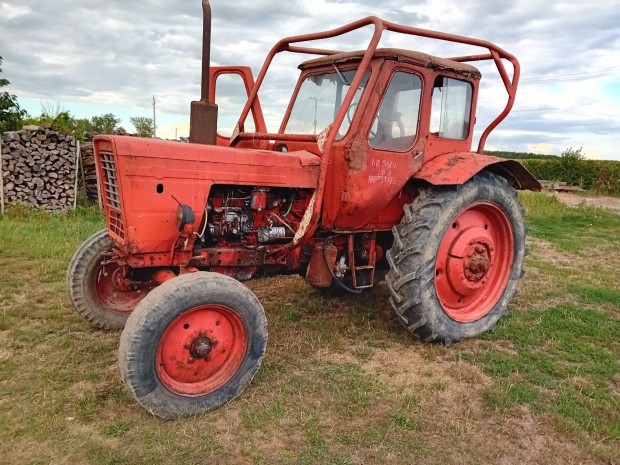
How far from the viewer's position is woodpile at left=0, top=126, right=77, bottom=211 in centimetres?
1012

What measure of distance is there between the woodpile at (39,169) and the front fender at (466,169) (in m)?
8.29

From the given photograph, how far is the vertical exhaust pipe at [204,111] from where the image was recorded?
414cm

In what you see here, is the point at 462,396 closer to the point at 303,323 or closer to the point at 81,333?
the point at 303,323

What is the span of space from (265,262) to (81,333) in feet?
5.58

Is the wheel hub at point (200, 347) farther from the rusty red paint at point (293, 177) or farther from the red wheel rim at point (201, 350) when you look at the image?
the rusty red paint at point (293, 177)

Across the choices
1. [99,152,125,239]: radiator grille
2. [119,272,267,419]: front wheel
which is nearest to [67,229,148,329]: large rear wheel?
[99,152,125,239]: radiator grille

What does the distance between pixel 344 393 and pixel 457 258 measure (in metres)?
1.66

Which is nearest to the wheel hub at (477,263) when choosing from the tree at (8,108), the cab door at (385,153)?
the cab door at (385,153)

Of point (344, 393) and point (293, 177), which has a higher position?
point (293, 177)

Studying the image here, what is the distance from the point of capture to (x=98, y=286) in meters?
4.64

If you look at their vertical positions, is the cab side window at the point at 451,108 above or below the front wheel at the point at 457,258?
above

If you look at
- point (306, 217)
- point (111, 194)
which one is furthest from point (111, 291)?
point (306, 217)

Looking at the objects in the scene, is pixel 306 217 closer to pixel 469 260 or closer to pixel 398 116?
pixel 398 116

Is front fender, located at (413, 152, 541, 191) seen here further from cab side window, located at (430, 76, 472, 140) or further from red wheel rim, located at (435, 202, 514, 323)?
red wheel rim, located at (435, 202, 514, 323)
